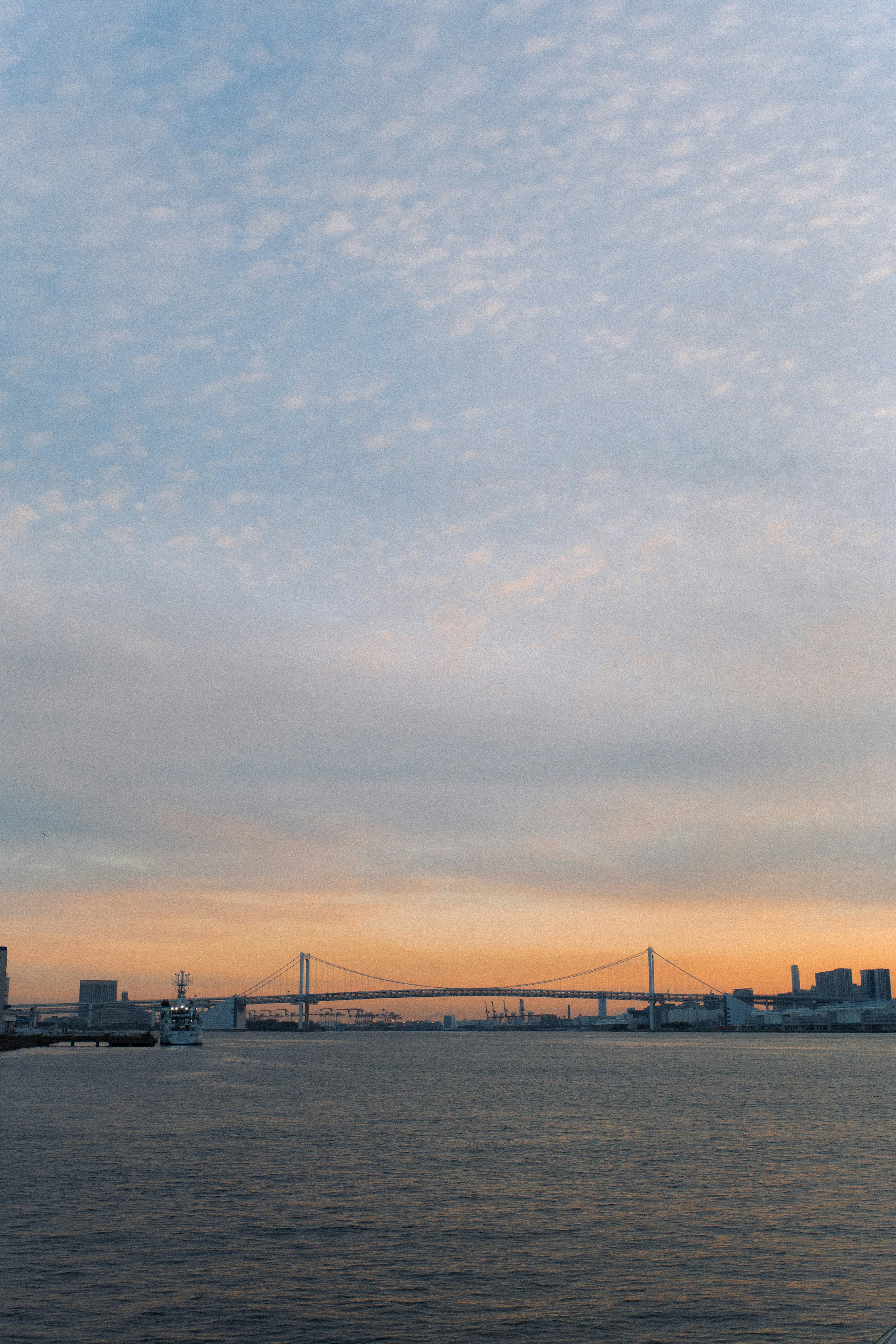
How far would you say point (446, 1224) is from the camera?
31609 mm

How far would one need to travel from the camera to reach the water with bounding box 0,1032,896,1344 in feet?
73.6

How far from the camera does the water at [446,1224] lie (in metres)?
22.4

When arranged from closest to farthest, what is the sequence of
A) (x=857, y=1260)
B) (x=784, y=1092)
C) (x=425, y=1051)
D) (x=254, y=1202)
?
(x=857, y=1260), (x=254, y=1202), (x=784, y=1092), (x=425, y=1051)

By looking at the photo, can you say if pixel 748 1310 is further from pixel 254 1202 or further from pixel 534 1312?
pixel 254 1202

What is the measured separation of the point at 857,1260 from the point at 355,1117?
133ft

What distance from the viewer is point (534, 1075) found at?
10731 cm

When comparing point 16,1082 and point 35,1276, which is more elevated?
point 35,1276

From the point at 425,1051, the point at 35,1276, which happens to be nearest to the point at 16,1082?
the point at 35,1276

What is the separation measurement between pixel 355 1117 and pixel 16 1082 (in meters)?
48.2

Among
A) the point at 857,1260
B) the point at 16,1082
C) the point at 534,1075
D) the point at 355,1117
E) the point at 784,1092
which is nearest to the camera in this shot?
the point at 857,1260

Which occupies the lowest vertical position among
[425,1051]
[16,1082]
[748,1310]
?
[425,1051]

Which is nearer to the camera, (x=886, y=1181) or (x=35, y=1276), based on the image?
(x=35, y=1276)

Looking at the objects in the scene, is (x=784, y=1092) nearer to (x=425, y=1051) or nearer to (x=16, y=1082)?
(x=16, y=1082)

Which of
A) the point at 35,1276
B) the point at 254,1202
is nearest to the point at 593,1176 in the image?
the point at 254,1202
